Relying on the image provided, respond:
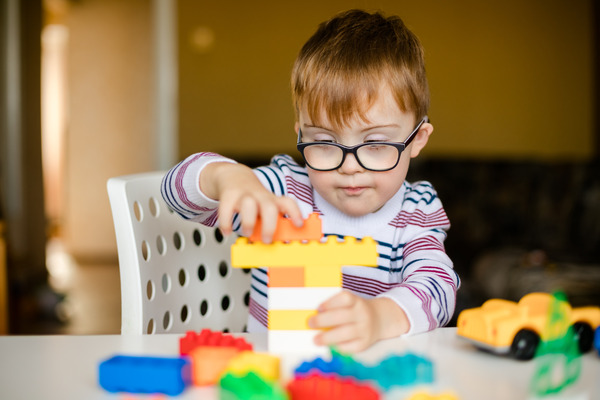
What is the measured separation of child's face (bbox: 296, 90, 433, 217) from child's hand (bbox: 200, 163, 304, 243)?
0.21 metres

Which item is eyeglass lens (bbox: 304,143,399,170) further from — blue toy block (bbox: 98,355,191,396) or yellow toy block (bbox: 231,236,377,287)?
blue toy block (bbox: 98,355,191,396)

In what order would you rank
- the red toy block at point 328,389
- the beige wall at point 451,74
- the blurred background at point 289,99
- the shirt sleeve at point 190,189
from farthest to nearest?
1. the beige wall at point 451,74
2. the blurred background at point 289,99
3. the shirt sleeve at point 190,189
4. the red toy block at point 328,389

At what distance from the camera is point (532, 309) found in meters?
0.58

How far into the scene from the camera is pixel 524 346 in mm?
540

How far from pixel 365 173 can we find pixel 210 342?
414 millimetres

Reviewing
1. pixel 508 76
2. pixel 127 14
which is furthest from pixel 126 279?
pixel 127 14

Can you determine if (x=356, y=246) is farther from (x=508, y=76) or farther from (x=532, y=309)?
(x=508, y=76)

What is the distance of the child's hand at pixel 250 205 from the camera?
1.82 feet

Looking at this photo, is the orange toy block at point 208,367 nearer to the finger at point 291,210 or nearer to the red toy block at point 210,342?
the red toy block at point 210,342

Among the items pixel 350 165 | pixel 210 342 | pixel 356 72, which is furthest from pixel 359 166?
pixel 210 342

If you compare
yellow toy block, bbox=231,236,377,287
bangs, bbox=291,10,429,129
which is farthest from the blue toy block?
bangs, bbox=291,10,429,129

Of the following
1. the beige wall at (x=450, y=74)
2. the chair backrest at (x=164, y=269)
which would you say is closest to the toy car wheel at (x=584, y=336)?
the chair backrest at (x=164, y=269)

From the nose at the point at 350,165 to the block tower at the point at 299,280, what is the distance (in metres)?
0.30

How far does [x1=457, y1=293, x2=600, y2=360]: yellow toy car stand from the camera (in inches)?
21.4
